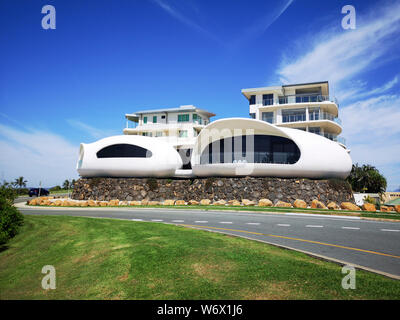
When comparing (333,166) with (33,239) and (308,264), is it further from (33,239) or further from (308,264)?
(33,239)

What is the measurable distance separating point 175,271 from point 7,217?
31.9ft

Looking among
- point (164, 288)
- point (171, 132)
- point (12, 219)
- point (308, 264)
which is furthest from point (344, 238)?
point (171, 132)

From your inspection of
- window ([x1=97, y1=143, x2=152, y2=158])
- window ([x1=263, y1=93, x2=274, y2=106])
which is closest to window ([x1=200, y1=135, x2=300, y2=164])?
window ([x1=97, y1=143, x2=152, y2=158])

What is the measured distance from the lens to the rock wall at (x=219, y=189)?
87.2 ft

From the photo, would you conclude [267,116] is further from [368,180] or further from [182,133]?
[368,180]

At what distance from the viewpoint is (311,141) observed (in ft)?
89.8

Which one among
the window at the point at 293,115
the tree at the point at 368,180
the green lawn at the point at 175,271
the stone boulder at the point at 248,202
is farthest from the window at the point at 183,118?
the green lawn at the point at 175,271

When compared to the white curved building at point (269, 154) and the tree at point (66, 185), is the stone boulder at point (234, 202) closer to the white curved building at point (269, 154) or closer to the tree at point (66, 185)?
the white curved building at point (269, 154)

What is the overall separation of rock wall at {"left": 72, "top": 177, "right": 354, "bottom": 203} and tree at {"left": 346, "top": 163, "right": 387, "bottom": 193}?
22.2 meters

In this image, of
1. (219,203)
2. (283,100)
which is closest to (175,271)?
(219,203)

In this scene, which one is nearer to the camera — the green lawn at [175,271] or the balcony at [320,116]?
the green lawn at [175,271]

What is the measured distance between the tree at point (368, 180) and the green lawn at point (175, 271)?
46.8 metres
